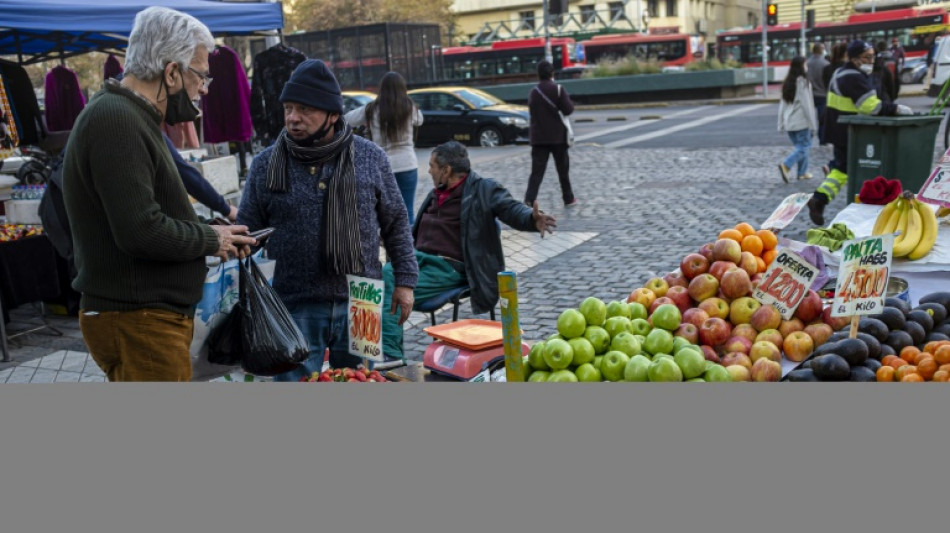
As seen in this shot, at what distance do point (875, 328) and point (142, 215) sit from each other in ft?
8.36

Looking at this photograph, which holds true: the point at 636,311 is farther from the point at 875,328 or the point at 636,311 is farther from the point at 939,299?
the point at 939,299

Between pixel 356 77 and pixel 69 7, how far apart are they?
21.4 metres

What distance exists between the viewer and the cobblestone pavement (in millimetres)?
6609

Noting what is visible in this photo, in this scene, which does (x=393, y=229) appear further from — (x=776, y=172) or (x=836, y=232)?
(x=776, y=172)

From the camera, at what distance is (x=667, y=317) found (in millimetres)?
3416

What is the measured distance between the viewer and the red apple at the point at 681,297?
369 centimetres

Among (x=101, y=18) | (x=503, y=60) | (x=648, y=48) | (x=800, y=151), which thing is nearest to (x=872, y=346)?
(x=101, y=18)

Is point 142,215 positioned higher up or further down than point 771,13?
further down

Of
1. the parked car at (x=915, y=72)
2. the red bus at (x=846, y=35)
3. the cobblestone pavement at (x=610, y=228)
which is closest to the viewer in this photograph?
the cobblestone pavement at (x=610, y=228)

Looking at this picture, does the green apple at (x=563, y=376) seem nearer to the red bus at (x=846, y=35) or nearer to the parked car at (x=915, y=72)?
the parked car at (x=915, y=72)

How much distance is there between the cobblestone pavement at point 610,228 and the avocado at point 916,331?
2.88m

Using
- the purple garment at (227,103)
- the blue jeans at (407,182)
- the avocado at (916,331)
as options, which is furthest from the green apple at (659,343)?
Result: the purple garment at (227,103)

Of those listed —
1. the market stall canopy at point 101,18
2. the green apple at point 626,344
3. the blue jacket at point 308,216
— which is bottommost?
the green apple at point 626,344

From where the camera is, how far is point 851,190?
8.52 meters
